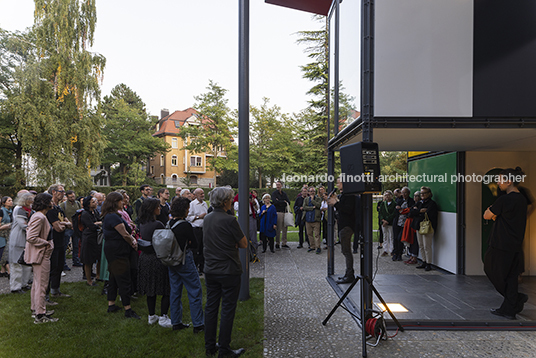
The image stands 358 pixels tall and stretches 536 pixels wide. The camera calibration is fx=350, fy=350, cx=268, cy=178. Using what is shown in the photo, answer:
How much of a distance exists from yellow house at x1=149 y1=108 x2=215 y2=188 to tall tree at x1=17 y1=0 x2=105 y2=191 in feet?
113

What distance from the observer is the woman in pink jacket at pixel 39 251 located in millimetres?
4883

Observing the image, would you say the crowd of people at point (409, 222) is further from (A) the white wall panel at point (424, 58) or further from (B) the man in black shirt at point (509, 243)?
(A) the white wall panel at point (424, 58)

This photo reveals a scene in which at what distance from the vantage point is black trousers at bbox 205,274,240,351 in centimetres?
384

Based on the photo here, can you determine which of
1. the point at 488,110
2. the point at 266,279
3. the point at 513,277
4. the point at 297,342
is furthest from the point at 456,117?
the point at 266,279

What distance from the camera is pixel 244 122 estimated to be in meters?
6.02

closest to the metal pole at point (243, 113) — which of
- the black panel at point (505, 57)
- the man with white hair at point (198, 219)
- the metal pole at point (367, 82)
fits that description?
the metal pole at point (367, 82)

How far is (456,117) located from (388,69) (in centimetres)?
121

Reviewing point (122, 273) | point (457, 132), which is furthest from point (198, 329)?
point (457, 132)

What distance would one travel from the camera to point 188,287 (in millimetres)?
4578

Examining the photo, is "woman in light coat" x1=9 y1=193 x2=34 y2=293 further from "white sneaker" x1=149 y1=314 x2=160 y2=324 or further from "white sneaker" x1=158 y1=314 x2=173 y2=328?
"white sneaker" x1=158 y1=314 x2=173 y2=328

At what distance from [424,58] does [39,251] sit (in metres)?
6.12

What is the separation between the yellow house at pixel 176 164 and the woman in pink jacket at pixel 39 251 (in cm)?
5407

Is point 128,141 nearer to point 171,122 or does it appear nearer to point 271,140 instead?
point 171,122

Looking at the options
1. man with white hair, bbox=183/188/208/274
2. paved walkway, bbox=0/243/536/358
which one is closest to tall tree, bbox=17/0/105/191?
man with white hair, bbox=183/188/208/274
